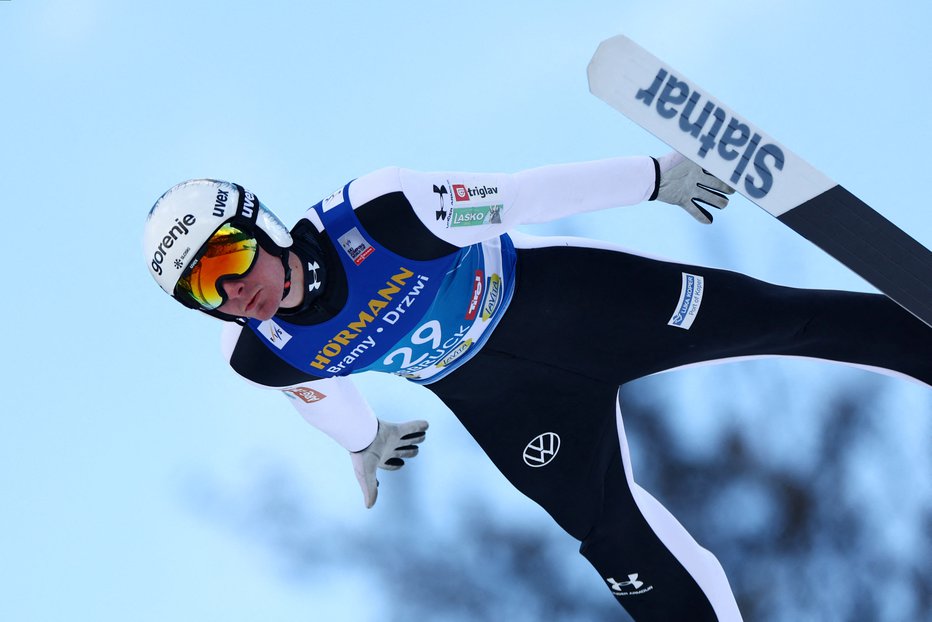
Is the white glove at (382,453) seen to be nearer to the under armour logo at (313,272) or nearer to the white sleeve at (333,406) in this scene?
the white sleeve at (333,406)

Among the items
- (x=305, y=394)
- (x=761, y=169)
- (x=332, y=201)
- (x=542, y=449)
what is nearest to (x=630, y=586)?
(x=542, y=449)

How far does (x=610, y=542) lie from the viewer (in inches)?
133

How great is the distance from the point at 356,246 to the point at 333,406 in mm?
723

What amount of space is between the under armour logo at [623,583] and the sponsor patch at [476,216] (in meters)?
1.24

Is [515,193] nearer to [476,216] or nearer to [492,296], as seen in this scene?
[476,216]

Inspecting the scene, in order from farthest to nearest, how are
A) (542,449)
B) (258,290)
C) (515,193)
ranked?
(542,449) < (515,193) < (258,290)

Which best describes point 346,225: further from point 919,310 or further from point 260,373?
point 919,310

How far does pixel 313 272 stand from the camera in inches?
117

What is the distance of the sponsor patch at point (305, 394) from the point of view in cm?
340

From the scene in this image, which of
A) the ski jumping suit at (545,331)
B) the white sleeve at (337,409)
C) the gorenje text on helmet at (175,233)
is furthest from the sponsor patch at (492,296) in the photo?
the gorenje text on helmet at (175,233)

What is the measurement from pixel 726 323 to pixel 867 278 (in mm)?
461

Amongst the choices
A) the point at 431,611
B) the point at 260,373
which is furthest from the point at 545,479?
the point at 431,611

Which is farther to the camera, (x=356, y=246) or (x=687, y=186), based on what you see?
(x=687, y=186)

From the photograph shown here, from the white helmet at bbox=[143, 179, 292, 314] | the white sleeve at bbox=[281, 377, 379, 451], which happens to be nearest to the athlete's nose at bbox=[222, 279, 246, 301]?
the white helmet at bbox=[143, 179, 292, 314]
